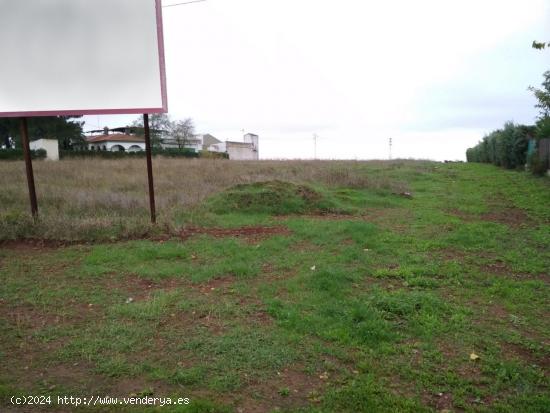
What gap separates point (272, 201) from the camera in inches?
417

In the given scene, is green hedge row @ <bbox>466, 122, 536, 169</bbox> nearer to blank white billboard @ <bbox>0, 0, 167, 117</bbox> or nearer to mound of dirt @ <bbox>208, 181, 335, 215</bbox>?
mound of dirt @ <bbox>208, 181, 335, 215</bbox>

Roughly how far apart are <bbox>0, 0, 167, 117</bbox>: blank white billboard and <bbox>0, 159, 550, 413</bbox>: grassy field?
2.39 metres

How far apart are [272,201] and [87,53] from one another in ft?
17.6

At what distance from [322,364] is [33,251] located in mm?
5697

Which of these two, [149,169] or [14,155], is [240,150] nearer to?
[14,155]

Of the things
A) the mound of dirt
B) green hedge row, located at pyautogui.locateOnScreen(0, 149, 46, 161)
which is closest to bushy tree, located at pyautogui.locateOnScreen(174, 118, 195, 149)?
green hedge row, located at pyautogui.locateOnScreen(0, 149, 46, 161)

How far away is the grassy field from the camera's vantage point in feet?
9.99

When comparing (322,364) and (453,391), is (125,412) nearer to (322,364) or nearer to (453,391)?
(322,364)

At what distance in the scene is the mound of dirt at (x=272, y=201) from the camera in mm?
10234

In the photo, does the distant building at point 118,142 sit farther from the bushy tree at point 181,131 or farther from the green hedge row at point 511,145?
the green hedge row at point 511,145

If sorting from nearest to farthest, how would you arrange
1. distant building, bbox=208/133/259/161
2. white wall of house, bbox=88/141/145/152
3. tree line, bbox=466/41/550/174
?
tree line, bbox=466/41/550/174, white wall of house, bbox=88/141/145/152, distant building, bbox=208/133/259/161

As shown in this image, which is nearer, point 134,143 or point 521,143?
point 521,143

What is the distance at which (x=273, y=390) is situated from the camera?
3.01m

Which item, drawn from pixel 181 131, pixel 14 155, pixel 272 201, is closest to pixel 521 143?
pixel 272 201
